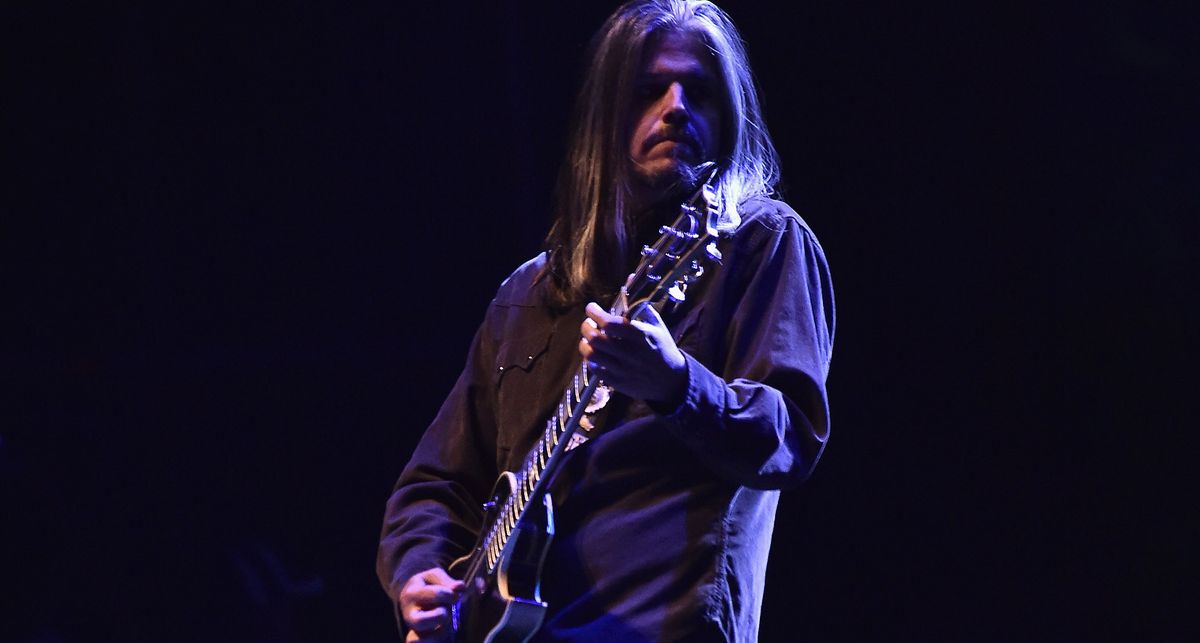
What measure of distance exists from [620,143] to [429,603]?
35.4 inches

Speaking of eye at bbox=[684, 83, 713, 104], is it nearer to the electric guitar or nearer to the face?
the face

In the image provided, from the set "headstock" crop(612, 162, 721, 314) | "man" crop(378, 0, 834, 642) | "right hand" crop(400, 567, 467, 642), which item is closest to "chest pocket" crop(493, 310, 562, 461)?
"man" crop(378, 0, 834, 642)

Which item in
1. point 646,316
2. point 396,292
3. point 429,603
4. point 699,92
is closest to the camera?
point 646,316

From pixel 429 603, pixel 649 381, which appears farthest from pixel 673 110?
pixel 429 603

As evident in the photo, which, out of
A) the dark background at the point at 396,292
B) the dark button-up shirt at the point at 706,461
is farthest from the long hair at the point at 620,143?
the dark background at the point at 396,292

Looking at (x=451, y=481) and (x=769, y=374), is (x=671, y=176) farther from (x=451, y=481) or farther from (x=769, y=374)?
(x=451, y=481)

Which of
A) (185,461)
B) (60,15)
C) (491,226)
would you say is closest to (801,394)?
(491,226)

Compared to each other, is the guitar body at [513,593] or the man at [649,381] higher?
the man at [649,381]

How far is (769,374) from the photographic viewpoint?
1.78 meters

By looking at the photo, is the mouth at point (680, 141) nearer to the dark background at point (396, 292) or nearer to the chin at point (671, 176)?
the chin at point (671, 176)

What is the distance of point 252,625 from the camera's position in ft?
13.8

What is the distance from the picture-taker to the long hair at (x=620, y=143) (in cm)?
218

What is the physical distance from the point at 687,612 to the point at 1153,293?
2.24 metres

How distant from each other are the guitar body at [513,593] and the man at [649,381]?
35mm
